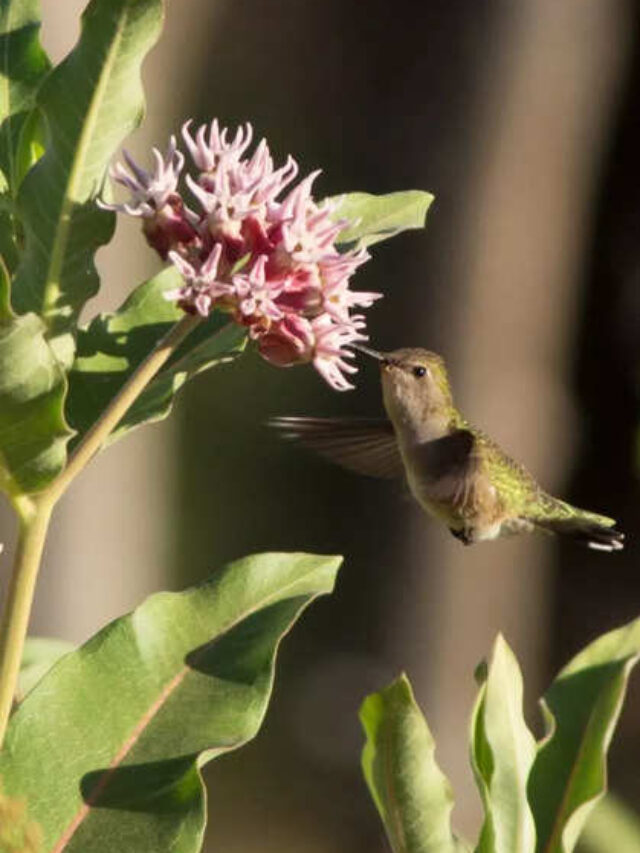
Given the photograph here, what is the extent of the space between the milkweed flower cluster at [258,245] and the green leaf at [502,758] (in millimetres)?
312

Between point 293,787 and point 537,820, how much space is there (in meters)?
6.13

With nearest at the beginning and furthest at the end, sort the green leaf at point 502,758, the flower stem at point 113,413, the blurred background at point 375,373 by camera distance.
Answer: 1. the flower stem at point 113,413
2. the green leaf at point 502,758
3. the blurred background at point 375,373

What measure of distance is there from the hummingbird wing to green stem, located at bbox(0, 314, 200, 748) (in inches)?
37.2

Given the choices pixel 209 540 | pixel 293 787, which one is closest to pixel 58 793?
pixel 209 540

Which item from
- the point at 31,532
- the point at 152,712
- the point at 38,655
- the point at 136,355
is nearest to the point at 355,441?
the point at 38,655

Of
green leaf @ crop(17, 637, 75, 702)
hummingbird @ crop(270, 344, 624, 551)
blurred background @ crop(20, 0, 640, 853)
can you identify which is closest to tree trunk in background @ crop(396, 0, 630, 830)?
blurred background @ crop(20, 0, 640, 853)

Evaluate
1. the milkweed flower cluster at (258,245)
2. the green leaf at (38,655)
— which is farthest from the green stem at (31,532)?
the green leaf at (38,655)

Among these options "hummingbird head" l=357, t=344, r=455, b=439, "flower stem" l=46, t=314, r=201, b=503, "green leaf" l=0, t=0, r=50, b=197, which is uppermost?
"green leaf" l=0, t=0, r=50, b=197

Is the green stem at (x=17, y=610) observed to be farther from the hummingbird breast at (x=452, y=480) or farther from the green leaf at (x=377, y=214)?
the hummingbird breast at (x=452, y=480)

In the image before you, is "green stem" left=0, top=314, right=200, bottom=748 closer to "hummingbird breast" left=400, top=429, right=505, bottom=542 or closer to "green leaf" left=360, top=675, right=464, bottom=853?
"green leaf" left=360, top=675, right=464, bottom=853

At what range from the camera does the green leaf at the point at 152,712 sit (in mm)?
1546

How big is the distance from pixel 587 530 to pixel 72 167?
4.41 feet

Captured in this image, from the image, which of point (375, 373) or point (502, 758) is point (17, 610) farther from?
point (375, 373)

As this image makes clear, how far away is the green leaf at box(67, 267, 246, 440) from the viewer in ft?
5.44
